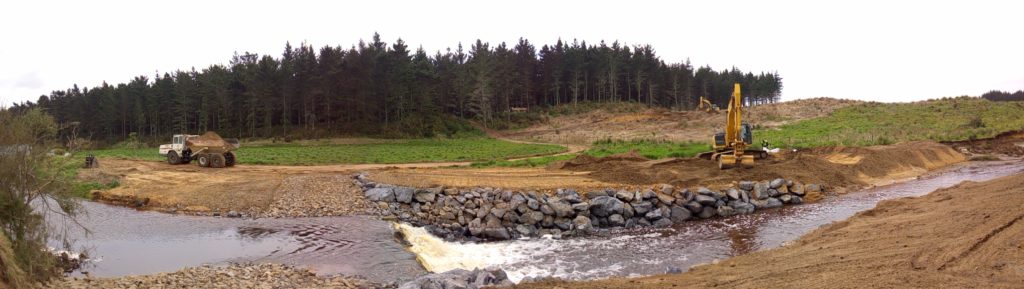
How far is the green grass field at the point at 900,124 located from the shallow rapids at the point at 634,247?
1979 cm

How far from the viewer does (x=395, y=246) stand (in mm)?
16172

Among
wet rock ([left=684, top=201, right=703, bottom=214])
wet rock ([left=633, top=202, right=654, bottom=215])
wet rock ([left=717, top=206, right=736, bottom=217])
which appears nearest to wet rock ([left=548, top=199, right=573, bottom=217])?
wet rock ([left=633, top=202, right=654, bottom=215])

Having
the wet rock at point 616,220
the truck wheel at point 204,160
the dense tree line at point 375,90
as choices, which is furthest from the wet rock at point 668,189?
the dense tree line at point 375,90

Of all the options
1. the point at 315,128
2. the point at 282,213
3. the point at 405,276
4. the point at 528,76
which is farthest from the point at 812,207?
the point at 528,76

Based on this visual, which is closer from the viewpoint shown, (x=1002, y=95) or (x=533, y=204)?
(x=533, y=204)

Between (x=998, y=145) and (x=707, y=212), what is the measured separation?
2947 centimetres

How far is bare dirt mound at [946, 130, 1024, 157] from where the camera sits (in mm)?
34844

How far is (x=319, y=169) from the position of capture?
31.6 m

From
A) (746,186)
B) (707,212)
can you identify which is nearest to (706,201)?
(707,212)

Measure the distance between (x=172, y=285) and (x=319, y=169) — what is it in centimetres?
2089

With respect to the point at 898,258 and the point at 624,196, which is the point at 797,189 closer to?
the point at 624,196

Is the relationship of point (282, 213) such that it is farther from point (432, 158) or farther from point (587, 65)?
point (587, 65)

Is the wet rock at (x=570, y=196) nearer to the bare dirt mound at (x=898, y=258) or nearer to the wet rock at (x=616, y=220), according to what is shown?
the wet rock at (x=616, y=220)

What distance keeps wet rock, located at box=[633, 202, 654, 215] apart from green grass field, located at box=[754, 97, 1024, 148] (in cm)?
2130
